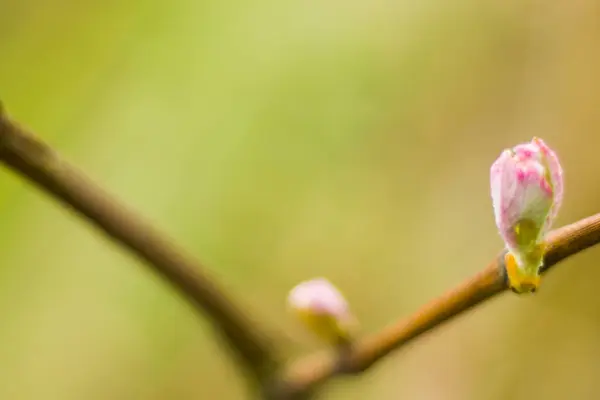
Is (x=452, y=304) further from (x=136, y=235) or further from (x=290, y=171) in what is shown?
(x=290, y=171)

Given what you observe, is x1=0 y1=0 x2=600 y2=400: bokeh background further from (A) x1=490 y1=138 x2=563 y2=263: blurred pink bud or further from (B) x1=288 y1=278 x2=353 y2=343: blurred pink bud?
(A) x1=490 y1=138 x2=563 y2=263: blurred pink bud

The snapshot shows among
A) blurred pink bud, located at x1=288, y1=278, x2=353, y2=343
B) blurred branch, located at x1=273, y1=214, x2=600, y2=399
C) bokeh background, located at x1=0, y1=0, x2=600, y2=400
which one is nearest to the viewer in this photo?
blurred branch, located at x1=273, y1=214, x2=600, y2=399

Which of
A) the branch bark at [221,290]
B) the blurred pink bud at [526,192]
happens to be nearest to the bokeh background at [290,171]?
the branch bark at [221,290]

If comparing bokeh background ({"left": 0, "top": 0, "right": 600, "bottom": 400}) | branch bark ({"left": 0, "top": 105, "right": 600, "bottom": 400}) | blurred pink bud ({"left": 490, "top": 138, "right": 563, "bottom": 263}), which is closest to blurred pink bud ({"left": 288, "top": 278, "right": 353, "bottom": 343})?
branch bark ({"left": 0, "top": 105, "right": 600, "bottom": 400})

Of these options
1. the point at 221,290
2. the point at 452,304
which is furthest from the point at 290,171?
the point at 452,304

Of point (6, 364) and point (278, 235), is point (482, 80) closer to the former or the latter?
point (278, 235)

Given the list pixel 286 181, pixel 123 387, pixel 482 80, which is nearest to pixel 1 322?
pixel 123 387

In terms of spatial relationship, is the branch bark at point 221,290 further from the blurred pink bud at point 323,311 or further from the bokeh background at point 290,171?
the bokeh background at point 290,171
